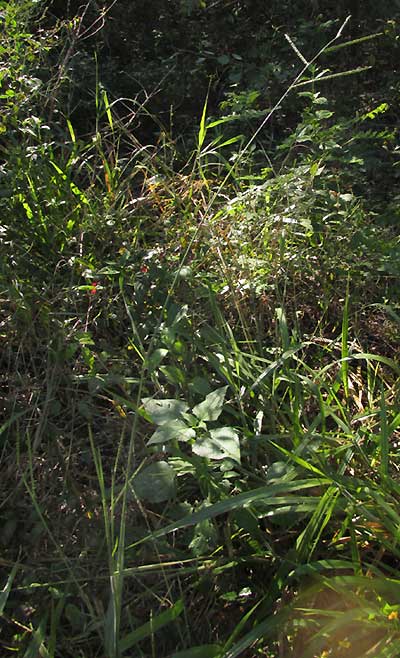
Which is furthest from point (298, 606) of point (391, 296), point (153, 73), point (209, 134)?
point (153, 73)

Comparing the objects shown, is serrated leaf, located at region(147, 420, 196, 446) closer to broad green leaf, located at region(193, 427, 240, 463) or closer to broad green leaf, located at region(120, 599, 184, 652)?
broad green leaf, located at region(193, 427, 240, 463)

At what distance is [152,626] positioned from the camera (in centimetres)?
191

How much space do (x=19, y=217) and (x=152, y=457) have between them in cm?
107

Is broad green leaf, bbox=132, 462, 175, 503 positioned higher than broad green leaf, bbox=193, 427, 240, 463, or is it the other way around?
broad green leaf, bbox=193, 427, 240, 463

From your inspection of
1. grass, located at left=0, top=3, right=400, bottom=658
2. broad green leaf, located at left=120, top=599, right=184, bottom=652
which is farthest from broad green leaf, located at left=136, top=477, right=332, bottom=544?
broad green leaf, located at left=120, top=599, right=184, bottom=652

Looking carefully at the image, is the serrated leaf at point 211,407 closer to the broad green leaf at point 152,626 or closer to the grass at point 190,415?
the grass at point 190,415

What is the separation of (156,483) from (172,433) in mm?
129

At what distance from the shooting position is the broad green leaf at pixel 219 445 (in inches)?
75.8

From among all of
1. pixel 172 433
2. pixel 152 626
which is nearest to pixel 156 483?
pixel 172 433

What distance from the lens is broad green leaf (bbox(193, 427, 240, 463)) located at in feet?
6.32

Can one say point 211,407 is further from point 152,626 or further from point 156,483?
point 152,626

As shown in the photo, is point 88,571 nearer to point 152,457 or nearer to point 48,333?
point 152,457

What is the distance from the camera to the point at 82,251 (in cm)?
279

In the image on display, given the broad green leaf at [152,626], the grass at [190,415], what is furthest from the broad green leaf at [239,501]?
the broad green leaf at [152,626]
